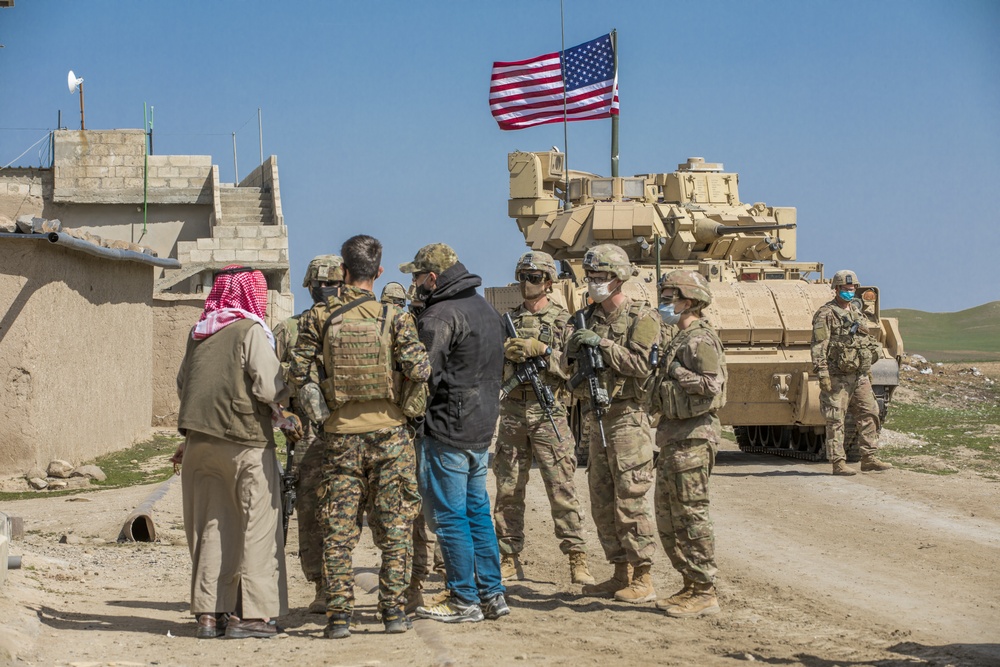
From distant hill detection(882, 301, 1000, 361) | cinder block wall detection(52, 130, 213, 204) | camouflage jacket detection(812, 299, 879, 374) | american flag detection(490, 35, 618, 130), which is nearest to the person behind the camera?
camouflage jacket detection(812, 299, 879, 374)

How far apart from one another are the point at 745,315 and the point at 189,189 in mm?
15058

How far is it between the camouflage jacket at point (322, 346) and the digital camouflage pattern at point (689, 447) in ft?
4.98

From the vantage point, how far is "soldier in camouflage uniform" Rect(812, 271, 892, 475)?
44.7ft

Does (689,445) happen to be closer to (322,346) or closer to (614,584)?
(614,584)

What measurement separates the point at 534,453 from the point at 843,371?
6754mm

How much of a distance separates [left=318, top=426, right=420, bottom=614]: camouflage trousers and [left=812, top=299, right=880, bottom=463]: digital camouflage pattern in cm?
803

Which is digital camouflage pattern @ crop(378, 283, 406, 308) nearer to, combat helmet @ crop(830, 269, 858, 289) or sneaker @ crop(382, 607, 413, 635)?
sneaker @ crop(382, 607, 413, 635)

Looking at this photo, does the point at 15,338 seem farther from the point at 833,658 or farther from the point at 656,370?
the point at 833,658

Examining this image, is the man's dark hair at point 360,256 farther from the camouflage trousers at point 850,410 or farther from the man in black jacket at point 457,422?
the camouflage trousers at point 850,410

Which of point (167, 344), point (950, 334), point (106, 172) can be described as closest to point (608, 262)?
point (167, 344)

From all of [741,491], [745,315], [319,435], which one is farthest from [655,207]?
[319,435]

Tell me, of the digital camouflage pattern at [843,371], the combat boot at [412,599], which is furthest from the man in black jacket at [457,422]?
the digital camouflage pattern at [843,371]

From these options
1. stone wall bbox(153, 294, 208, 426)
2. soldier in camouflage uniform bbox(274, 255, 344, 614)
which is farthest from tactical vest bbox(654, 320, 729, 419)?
stone wall bbox(153, 294, 208, 426)

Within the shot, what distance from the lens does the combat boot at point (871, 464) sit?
13867 millimetres
